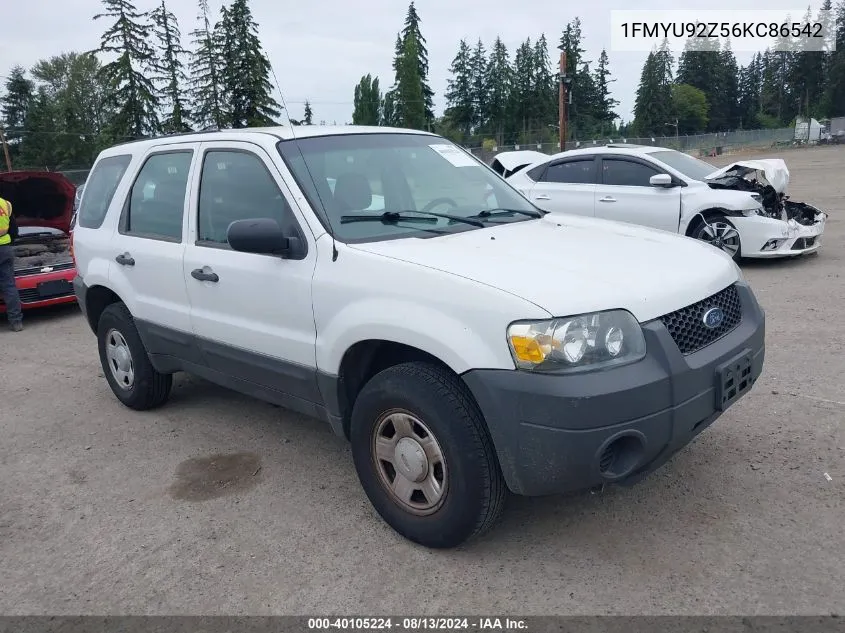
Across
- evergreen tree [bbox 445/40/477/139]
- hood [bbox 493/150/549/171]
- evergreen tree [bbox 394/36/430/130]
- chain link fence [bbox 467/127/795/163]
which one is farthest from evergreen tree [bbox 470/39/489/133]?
hood [bbox 493/150/549/171]

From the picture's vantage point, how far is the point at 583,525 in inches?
134

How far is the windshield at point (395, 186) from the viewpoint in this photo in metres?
3.59

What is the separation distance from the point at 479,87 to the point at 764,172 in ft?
314

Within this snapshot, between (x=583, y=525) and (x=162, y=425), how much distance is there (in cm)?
310

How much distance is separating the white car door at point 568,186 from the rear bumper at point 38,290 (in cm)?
647

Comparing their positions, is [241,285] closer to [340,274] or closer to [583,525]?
[340,274]

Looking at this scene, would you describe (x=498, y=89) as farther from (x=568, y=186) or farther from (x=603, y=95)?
(x=568, y=186)

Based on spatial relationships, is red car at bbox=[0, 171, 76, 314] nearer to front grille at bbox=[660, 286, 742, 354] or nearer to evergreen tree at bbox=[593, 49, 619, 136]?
front grille at bbox=[660, 286, 742, 354]

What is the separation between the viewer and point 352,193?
3.71m

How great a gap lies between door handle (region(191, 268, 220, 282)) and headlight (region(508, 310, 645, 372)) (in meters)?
2.00

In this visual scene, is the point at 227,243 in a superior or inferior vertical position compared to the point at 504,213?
inferior

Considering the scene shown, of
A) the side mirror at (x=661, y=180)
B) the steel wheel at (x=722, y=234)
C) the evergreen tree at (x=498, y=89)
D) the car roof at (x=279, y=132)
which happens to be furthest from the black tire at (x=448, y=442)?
the evergreen tree at (x=498, y=89)

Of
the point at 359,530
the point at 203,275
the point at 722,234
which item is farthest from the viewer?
the point at 722,234

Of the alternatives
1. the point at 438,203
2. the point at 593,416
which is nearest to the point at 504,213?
the point at 438,203
